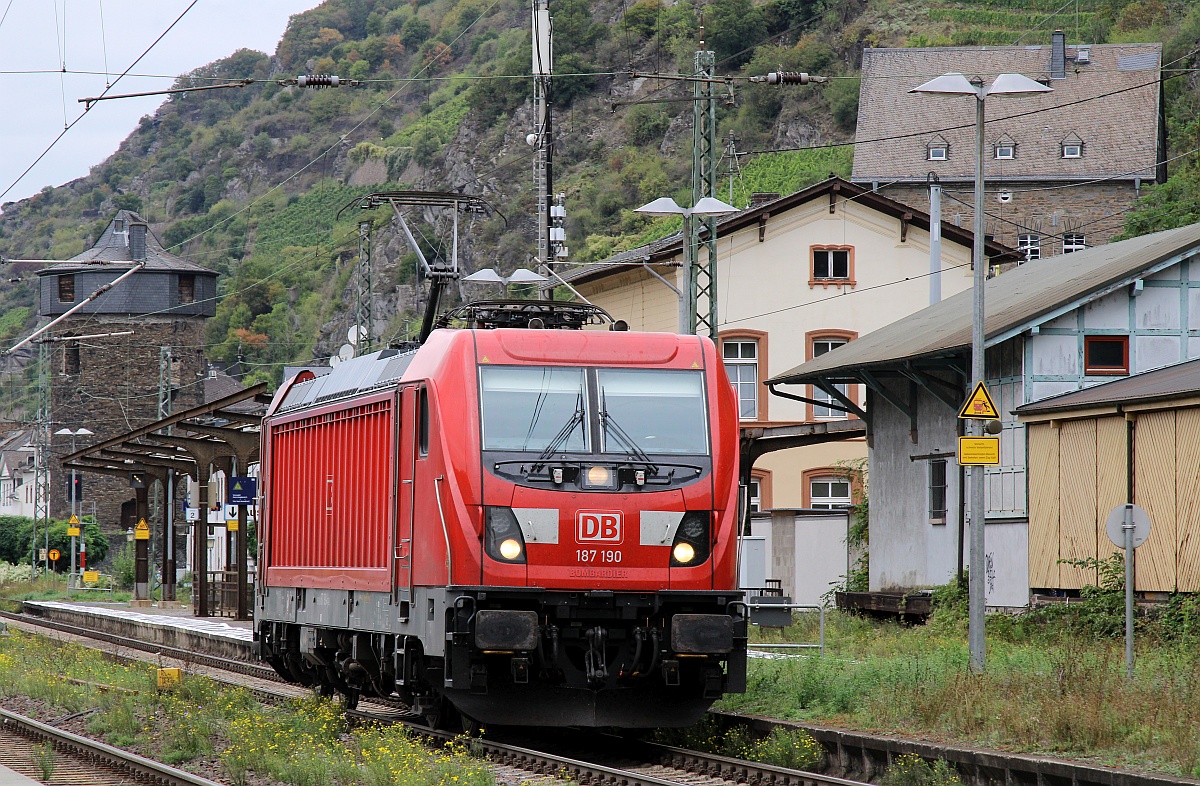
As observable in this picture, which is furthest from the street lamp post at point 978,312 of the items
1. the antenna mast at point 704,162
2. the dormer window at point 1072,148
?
the dormer window at point 1072,148

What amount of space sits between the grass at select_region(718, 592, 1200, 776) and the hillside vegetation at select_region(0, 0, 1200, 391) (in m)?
18.8

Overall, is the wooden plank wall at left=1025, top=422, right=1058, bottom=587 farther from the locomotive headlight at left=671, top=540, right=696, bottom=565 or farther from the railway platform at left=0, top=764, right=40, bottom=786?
the railway platform at left=0, top=764, right=40, bottom=786

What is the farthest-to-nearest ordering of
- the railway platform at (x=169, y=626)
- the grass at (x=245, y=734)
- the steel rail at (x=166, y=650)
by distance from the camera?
the railway platform at (x=169, y=626), the steel rail at (x=166, y=650), the grass at (x=245, y=734)

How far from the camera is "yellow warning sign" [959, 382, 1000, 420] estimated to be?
1747 centimetres

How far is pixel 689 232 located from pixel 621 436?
11.7 metres

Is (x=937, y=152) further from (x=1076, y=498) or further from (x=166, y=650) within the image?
(x=1076, y=498)

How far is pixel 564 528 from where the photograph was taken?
13539mm

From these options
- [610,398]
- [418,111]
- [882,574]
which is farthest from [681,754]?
[418,111]

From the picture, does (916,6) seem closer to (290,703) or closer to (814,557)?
(814,557)

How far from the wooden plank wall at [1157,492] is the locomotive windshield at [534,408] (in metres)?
9.01

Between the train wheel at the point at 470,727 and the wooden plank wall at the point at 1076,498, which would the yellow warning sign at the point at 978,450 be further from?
the train wheel at the point at 470,727

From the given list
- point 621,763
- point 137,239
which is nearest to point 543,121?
point 621,763

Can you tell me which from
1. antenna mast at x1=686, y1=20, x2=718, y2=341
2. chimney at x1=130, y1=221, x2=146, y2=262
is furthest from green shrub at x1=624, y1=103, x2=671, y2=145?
antenna mast at x1=686, y1=20, x2=718, y2=341

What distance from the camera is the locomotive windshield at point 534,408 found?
13750mm
